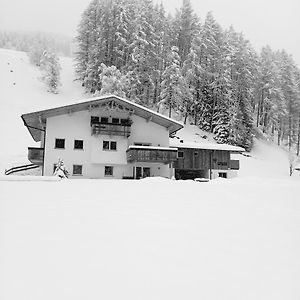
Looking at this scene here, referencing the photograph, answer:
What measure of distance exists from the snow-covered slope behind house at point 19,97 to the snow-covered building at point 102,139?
6087mm

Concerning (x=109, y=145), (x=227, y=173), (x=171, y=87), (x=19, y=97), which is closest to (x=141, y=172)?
(x=109, y=145)

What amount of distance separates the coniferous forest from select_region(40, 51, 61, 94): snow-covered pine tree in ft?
13.0

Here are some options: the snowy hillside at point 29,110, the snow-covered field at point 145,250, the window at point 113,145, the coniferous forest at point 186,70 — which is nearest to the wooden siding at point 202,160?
the snowy hillside at point 29,110

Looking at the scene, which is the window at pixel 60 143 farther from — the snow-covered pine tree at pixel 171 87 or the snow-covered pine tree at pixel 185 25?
the snow-covered pine tree at pixel 185 25

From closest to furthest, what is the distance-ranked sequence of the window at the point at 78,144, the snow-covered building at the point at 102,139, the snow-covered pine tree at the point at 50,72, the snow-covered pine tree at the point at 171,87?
the snow-covered building at the point at 102,139 → the window at the point at 78,144 → the snow-covered pine tree at the point at 171,87 → the snow-covered pine tree at the point at 50,72

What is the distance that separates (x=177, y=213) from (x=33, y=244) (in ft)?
12.5

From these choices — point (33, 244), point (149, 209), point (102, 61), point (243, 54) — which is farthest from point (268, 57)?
point (33, 244)

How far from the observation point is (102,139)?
2478cm

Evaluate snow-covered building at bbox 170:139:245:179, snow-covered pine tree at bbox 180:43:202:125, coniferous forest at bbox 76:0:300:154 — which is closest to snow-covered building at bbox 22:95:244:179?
snow-covered building at bbox 170:139:245:179

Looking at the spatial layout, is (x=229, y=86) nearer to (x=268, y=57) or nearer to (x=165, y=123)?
(x=268, y=57)

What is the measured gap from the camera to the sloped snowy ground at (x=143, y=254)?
3174 mm

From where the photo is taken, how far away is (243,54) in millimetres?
46344

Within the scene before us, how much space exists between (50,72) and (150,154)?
30331 millimetres

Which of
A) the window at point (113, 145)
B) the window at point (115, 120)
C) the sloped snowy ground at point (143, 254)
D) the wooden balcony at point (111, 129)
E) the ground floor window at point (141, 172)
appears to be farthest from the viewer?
the ground floor window at point (141, 172)
